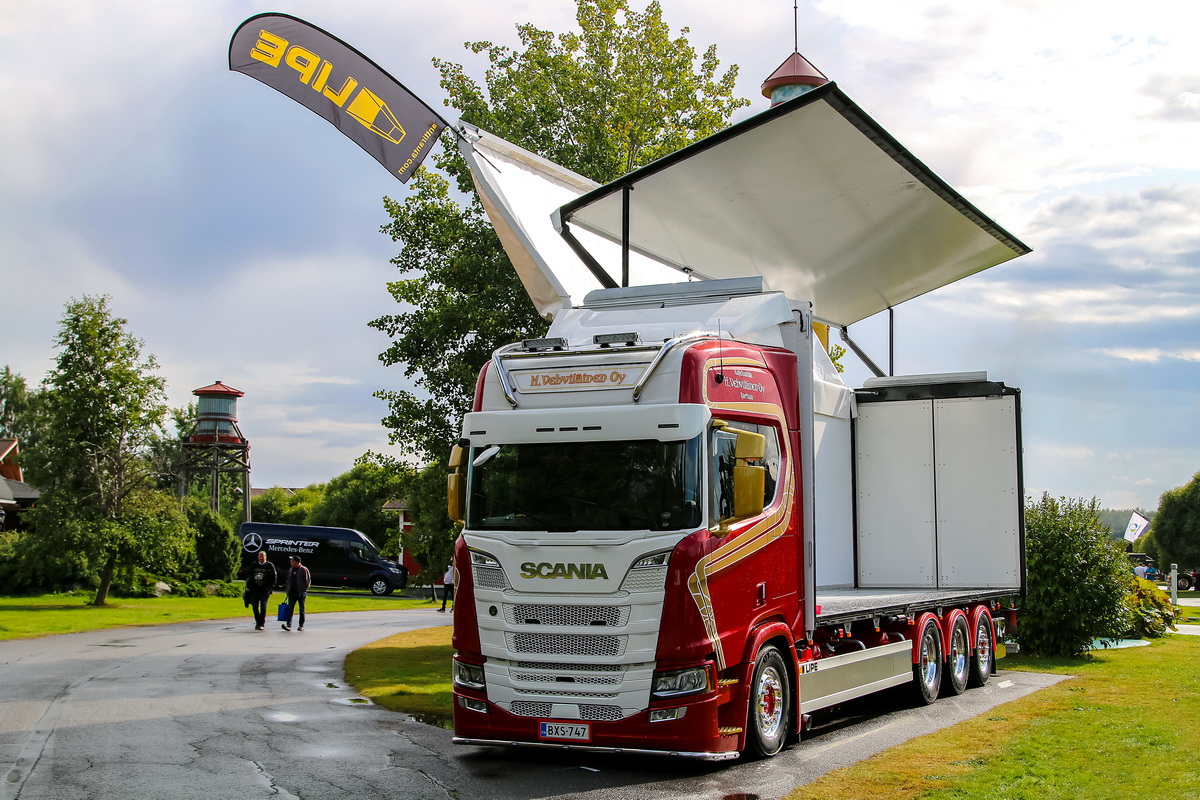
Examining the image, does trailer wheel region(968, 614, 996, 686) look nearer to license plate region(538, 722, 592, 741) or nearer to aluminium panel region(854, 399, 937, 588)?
aluminium panel region(854, 399, 937, 588)

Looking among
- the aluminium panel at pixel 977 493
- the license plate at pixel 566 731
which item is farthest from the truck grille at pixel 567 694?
the aluminium panel at pixel 977 493

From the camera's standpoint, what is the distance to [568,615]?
845cm

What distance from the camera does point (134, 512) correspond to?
29.0m

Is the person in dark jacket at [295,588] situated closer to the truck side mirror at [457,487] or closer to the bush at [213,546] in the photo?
the truck side mirror at [457,487]

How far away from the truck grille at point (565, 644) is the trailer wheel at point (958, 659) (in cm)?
Result: 624

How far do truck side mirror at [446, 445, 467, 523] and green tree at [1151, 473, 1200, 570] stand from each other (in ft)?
216

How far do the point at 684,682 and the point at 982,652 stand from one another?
738cm

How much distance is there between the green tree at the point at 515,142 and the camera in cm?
2014

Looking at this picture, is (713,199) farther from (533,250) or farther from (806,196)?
(533,250)

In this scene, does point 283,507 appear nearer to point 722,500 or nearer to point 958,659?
point 958,659

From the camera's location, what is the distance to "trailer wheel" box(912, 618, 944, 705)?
1220 centimetres

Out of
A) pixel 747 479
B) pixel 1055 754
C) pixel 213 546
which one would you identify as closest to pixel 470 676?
pixel 747 479

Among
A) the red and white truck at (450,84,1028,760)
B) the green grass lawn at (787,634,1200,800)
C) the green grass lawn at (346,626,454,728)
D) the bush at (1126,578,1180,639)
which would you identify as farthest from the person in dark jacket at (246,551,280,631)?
the bush at (1126,578,1180,639)

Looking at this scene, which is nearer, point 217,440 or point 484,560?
point 484,560
